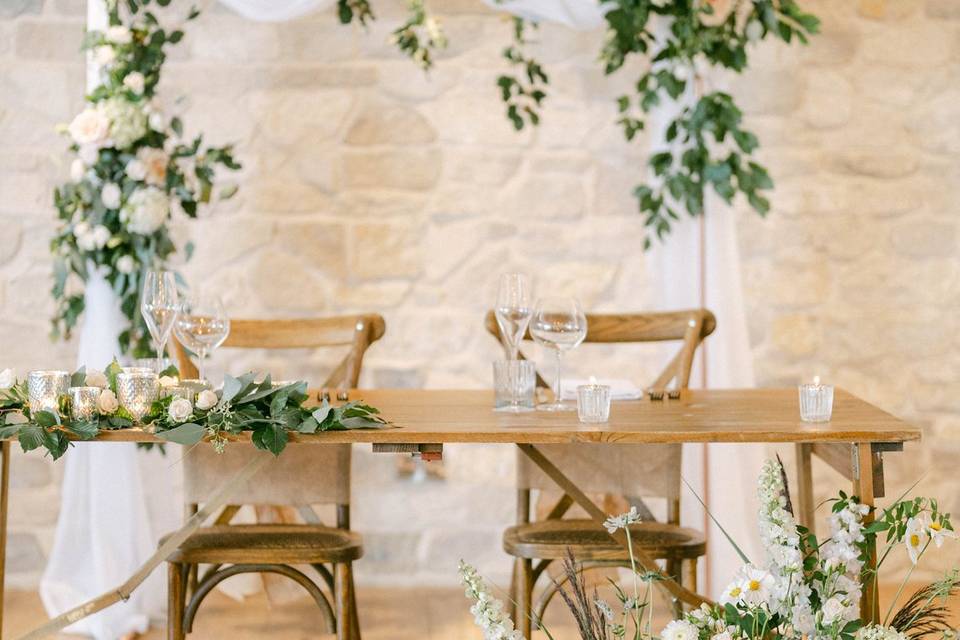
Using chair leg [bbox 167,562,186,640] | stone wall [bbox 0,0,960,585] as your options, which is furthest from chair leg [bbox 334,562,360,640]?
stone wall [bbox 0,0,960,585]

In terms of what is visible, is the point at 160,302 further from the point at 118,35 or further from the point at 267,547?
the point at 118,35

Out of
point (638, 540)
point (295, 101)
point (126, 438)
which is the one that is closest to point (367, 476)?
point (295, 101)

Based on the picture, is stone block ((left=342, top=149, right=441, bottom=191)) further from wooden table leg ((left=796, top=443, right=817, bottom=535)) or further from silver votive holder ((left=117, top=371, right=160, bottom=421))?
silver votive holder ((left=117, top=371, right=160, bottom=421))

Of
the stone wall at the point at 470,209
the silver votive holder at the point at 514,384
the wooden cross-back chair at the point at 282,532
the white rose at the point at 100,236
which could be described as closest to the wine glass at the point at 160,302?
the wooden cross-back chair at the point at 282,532

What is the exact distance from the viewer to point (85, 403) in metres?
1.89

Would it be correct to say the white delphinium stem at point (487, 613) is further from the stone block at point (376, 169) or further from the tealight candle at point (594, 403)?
the stone block at point (376, 169)

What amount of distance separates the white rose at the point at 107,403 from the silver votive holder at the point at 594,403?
2.55ft

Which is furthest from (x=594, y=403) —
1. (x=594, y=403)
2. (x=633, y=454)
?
(x=633, y=454)

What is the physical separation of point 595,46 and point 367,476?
4.95 ft

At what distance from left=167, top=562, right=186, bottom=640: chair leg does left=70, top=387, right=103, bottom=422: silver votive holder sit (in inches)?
18.2

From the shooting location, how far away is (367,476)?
11.8ft

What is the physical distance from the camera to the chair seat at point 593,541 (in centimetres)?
224

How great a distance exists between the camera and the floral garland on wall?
296cm

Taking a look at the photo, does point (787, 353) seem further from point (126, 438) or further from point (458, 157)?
point (126, 438)
